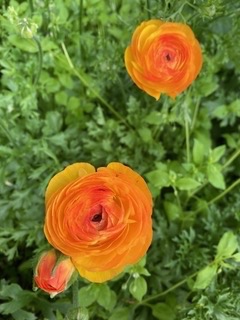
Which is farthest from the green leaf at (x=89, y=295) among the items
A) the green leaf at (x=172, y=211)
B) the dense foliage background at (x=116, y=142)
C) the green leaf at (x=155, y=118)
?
the green leaf at (x=155, y=118)

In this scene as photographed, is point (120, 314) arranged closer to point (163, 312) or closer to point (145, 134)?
point (163, 312)

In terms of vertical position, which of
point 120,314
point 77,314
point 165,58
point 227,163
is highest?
point 165,58

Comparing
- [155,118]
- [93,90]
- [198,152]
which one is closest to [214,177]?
[198,152]

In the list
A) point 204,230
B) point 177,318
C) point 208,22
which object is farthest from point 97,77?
point 177,318

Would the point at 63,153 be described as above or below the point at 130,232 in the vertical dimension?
below

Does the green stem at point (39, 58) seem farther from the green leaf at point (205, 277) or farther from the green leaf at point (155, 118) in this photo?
the green leaf at point (205, 277)

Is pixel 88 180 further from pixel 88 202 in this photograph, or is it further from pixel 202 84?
pixel 202 84

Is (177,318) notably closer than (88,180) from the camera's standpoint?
No

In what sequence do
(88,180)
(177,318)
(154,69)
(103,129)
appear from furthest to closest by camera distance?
(103,129), (177,318), (154,69), (88,180)
